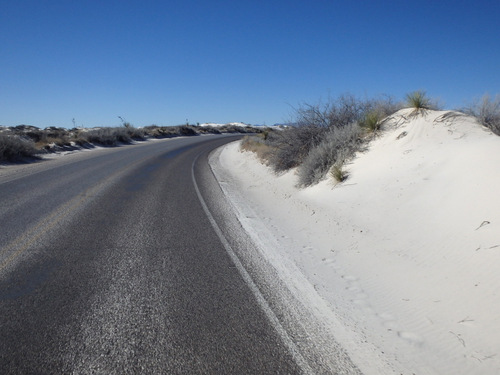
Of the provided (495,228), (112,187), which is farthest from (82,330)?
(112,187)

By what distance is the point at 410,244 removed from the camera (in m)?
5.52

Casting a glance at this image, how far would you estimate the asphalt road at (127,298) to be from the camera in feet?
9.87

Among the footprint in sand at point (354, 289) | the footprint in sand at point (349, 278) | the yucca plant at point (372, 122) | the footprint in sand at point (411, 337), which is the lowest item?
the footprint in sand at point (349, 278)

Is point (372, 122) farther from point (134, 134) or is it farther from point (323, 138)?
point (134, 134)

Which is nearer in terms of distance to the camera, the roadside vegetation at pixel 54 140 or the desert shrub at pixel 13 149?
the desert shrub at pixel 13 149

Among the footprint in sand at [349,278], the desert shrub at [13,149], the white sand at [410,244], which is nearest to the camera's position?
the white sand at [410,244]

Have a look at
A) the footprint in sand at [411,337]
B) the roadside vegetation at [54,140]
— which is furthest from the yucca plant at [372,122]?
the roadside vegetation at [54,140]

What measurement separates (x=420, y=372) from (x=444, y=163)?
5450 mm

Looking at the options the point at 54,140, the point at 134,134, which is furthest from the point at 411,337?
the point at 134,134

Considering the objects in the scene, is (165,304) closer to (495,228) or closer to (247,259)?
(247,259)

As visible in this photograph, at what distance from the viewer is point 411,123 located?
948 cm

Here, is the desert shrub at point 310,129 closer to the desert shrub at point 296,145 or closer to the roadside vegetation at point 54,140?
the desert shrub at point 296,145

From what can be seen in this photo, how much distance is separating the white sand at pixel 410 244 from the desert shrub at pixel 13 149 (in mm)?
15405

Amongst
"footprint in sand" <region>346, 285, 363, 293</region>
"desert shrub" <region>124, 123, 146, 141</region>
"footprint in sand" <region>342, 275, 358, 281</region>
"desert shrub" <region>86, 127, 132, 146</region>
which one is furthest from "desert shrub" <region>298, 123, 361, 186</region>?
"desert shrub" <region>124, 123, 146, 141</region>
